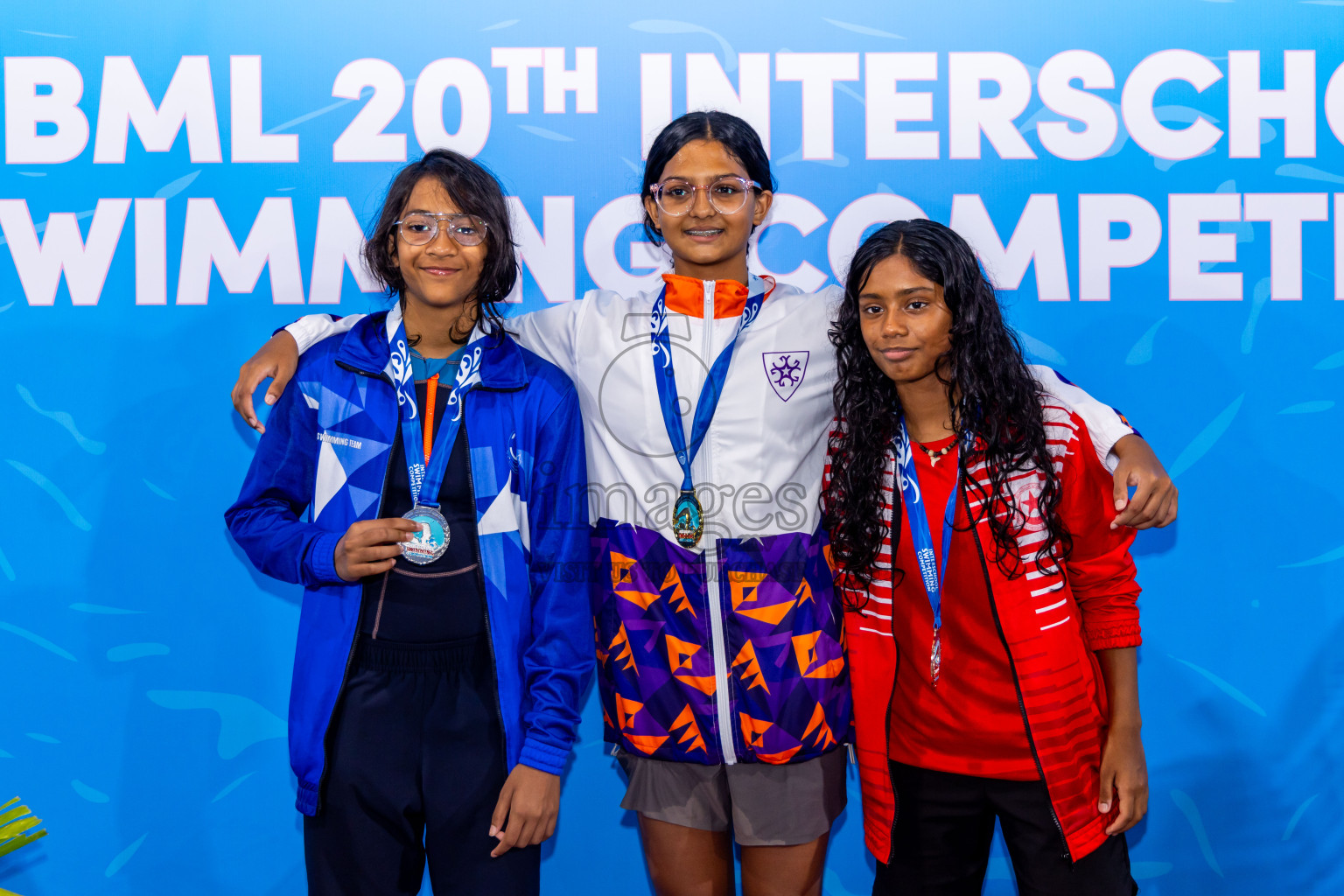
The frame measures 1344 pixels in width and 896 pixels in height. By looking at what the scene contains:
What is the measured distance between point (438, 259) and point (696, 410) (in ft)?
1.95

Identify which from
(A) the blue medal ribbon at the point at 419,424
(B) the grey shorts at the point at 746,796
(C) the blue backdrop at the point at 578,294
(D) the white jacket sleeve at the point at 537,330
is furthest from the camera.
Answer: (C) the blue backdrop at the point at 578,294

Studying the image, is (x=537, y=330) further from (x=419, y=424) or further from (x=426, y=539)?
(x=426, y=539)

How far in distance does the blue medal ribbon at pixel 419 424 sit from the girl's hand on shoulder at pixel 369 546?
0.10 m

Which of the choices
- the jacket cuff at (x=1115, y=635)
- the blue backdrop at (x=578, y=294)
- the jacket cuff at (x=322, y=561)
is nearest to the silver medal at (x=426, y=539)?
the jacket cuff at (x=322, y=561)

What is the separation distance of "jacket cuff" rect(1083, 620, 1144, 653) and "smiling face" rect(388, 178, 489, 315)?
1438 mm

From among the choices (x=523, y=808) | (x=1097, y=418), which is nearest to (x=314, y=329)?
(x=523, y=808)

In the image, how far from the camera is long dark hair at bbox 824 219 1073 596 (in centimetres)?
179

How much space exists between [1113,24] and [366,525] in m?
2.49

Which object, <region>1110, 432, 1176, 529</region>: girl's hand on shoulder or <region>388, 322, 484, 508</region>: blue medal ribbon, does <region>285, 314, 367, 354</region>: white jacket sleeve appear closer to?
<region>388, 322, 484, 508</region>: blue medal ribbon

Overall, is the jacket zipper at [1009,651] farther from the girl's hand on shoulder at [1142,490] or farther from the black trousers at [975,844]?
the girl's hand on shoulder at [1142,490]

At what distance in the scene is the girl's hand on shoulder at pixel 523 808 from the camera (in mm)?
1696

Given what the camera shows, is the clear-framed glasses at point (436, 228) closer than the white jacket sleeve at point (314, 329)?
Yes

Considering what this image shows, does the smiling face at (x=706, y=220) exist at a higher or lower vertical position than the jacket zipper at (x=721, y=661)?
higher

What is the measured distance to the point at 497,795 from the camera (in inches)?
68.8
